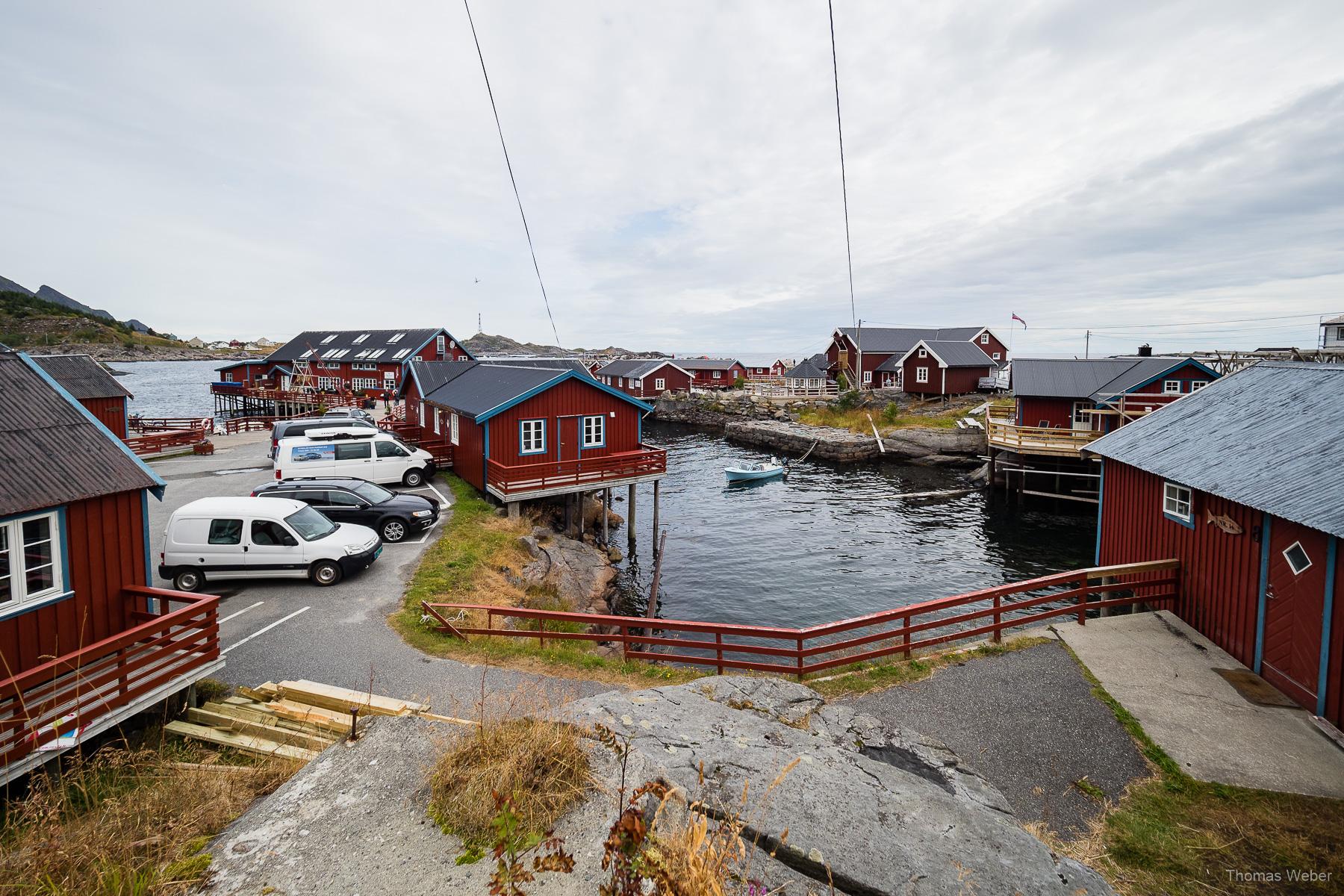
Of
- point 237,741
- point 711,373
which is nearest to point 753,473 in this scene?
point 237,741

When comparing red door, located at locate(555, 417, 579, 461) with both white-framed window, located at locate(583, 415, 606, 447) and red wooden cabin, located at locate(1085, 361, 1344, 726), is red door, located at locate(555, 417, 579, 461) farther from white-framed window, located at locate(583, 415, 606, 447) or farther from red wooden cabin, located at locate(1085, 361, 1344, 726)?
red wooden cabin, located at locate(1085, 361, 1344, 726)

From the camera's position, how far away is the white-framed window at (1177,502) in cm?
1361

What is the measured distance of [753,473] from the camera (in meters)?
43.2

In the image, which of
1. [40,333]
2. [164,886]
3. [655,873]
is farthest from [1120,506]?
[40,333]

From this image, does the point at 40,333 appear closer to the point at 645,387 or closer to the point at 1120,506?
the point at 645,387

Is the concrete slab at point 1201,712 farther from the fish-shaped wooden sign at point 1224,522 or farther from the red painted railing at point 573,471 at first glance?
the red painted railing at point 573,471

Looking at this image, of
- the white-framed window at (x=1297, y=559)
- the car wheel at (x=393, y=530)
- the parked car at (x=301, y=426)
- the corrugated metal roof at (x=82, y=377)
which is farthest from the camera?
the corrugated metal roof at (x=82, y=377)

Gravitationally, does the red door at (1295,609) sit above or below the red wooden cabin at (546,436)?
below

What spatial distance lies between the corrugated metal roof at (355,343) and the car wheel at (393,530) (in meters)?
49.4

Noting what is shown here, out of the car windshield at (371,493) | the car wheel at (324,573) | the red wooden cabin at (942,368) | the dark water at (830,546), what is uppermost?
the red wooden cabin at (942,368)

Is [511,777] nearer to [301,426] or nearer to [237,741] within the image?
[237,741]

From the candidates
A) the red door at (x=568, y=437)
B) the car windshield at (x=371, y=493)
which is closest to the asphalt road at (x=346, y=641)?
the car windshield at (x=371, y=493)

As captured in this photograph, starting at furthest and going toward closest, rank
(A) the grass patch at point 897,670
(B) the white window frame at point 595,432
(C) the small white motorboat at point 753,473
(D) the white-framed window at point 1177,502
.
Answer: (C) the small white motorboat at point 753,473
(B) the white window frame at point 595,432
(D) the white-framed window at point 1177,502
(A) the grass patch at point 897,670

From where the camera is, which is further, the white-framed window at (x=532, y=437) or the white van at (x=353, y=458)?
the white-framed window at (x=532, y=437)
